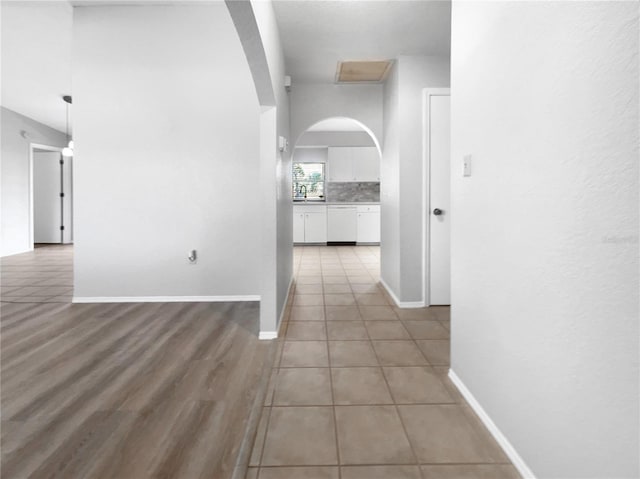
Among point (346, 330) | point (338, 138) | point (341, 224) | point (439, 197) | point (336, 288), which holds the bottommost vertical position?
point (346, 330)

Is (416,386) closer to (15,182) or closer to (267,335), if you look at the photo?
(267,335)

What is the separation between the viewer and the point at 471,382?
1.83 m

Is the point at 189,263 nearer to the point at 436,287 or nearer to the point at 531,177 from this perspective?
the point at 436,287

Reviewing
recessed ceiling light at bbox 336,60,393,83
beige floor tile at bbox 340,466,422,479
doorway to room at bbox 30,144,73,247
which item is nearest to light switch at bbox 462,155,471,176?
beige floor tile at bbox 340,466,422,479

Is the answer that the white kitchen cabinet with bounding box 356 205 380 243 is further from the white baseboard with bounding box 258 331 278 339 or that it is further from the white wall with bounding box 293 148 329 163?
the white baseboard with bounding box 258 331 278 339

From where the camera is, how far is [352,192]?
9.19m

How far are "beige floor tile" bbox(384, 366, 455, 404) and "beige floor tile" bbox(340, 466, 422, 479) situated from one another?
481 millimetres

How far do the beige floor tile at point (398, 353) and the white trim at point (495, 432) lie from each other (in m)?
0.32

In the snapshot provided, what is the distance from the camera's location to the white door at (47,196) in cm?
862

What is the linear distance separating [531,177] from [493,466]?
3.48ft

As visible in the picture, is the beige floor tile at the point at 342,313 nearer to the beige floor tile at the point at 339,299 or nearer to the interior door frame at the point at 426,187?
the beige floor tile at the point at 339,299

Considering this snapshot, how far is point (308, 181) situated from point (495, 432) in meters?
8.15

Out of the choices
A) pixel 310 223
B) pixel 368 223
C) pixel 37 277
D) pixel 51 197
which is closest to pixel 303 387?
pixel 37 277

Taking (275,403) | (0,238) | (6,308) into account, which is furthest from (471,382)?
(0,238)
